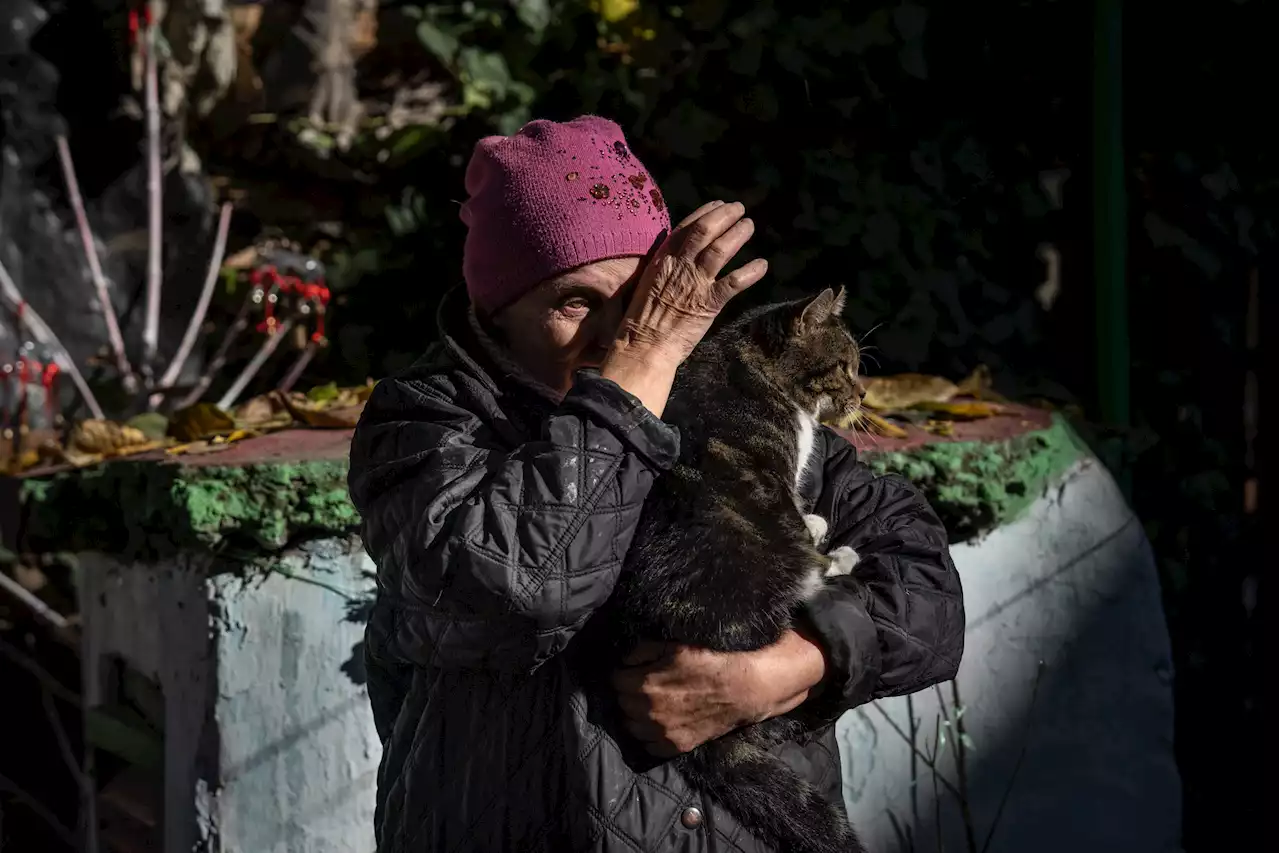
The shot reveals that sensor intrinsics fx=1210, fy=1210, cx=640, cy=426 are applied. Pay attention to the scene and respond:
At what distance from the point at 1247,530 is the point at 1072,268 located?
106cm

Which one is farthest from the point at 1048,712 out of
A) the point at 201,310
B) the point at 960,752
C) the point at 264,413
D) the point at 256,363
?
the point at 201,310

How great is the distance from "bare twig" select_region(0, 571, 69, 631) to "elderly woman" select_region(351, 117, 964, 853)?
106 inches

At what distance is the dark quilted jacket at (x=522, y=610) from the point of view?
4.98 feet

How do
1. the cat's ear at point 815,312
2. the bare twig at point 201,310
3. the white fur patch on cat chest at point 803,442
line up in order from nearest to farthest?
the white fur patch on cat chest at point 803,442, the cat's ear at point 815,312, the bare twig at point 201,310

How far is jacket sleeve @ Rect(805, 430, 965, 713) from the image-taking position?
1.72m

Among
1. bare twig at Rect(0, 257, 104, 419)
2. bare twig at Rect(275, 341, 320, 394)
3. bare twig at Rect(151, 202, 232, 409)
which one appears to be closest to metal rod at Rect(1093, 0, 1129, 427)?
bare twig at Rect(275, 341, 320, 394)

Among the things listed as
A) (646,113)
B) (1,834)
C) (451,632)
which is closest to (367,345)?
(646,113)

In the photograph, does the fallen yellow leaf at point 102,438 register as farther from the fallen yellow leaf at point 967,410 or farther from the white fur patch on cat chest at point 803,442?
the fallen yellow leaf at point 967,410

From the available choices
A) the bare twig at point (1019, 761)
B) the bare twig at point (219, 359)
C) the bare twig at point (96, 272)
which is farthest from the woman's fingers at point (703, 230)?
the bare twig at point (96, 272)

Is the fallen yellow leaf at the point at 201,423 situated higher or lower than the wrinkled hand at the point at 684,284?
lower

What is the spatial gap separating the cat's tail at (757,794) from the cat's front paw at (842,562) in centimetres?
30

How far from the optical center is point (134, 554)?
2984 millimetres

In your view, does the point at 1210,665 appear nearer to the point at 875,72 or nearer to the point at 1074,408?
the point at 1074,408

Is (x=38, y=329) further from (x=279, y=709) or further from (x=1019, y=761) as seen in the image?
(x=1019, y=761)
